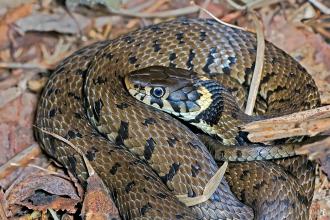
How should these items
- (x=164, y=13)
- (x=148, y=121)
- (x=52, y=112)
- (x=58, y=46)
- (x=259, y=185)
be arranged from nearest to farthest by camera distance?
(x=259, y=185) → (x=148, y=121) → (x=52, y=112) → (x=58, y=46) → (x=164, y=13)

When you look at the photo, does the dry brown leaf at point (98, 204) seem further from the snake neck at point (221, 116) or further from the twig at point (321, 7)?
the twig at point (321, 7)

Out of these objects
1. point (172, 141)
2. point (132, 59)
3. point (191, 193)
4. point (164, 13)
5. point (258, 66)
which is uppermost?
point (164, 13)

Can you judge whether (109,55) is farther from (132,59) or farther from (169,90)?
(169,90)

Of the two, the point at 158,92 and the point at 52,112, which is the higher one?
the point at 158,92

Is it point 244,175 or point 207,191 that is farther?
point 244,175

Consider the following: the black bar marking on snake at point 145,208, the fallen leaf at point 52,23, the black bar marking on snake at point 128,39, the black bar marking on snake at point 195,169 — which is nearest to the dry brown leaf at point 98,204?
the black bar marking on snake at point 145,208

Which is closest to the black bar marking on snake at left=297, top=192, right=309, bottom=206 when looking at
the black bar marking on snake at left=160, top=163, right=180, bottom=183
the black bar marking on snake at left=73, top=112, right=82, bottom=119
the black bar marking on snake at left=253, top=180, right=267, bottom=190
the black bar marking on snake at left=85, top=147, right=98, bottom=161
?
the black bar marking on snake at left=253, top=180, right=267, bottom=190

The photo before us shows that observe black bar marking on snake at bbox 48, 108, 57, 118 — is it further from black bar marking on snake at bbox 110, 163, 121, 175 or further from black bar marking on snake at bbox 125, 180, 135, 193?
black bar marking on snake at bbox 125, 180, 135, 193

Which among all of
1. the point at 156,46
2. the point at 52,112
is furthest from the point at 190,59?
the point at 52,112
